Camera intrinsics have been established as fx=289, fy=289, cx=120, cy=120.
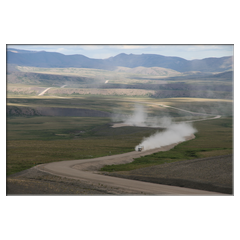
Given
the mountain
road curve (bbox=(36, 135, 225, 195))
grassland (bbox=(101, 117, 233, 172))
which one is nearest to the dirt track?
road curve (bbox=(36, 135, 225, 195))

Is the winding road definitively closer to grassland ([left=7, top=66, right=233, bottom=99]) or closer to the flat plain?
the flat plain

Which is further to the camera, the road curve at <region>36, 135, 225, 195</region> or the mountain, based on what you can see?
the mountain

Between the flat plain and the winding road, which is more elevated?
the flat plain

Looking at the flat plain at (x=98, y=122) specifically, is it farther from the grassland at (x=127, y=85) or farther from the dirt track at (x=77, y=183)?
the dirt track at (x=77, y=183)

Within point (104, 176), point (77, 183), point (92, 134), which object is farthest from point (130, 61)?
point (77, 183)

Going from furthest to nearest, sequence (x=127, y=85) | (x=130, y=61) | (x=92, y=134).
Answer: (x=127, y=85) < (x=130, y=61) < (x=92, y=134)

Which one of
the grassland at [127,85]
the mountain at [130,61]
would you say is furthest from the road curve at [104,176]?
the grassland at [127,85]

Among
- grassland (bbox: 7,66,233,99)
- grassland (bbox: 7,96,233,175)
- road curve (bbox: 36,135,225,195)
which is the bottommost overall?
road curve (bbox: 36,135,225,195)

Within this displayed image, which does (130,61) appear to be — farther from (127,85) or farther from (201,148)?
(201,148)
